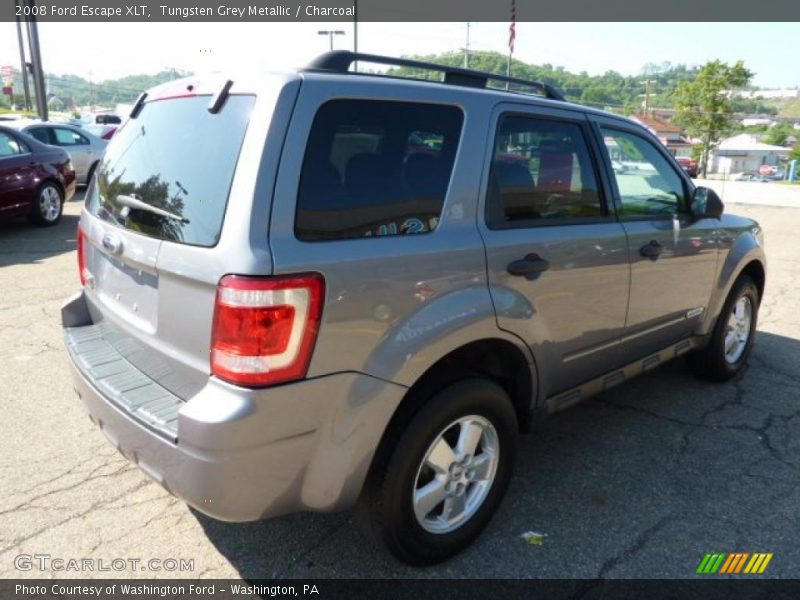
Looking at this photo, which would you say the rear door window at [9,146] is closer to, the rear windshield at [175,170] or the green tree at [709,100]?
the rear windshield at [175,170]

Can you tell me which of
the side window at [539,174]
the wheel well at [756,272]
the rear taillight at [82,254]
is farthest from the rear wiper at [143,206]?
the wheel well at [756,272]

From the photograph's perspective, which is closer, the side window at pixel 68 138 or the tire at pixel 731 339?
the tire at pixel 731 339

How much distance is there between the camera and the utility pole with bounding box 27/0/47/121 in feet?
56.9

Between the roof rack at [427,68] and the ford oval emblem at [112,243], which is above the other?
the roof rack at [427,68]

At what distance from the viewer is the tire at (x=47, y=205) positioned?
31.6 feet

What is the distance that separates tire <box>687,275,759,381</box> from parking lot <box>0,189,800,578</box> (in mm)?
126

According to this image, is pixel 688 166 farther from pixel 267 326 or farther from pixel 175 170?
pixel 267 326

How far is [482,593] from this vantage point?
2438 millimetres

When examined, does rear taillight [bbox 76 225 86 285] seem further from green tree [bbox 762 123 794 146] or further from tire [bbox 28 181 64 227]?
green tree [bbox 762 123 794 146]

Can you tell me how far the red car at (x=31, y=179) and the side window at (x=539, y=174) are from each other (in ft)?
28.1

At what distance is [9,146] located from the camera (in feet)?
30.0

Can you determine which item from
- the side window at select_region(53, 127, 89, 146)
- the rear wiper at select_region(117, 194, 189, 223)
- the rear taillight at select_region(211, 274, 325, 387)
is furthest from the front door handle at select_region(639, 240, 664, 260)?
the side window at select_region(53, 127, 89, 146)

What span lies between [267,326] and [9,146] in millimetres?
9187

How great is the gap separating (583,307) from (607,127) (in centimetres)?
106
